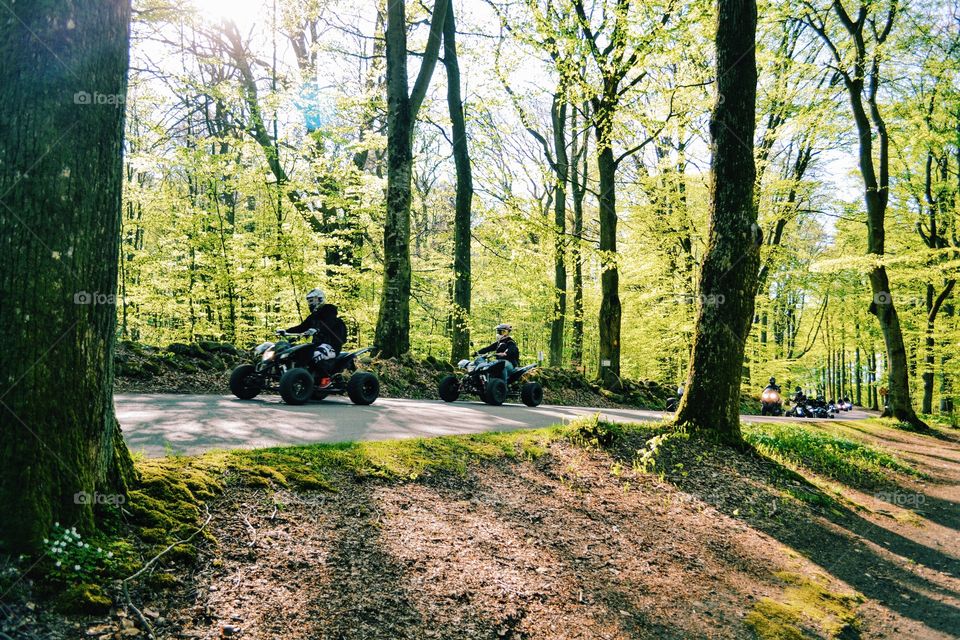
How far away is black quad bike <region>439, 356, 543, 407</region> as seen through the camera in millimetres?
11375

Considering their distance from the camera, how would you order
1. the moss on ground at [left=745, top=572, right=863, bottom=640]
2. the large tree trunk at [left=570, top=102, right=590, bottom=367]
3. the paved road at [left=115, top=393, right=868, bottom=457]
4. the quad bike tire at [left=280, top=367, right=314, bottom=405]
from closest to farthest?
the moss on ground at [left=745, top=572, right=863, bottom=640] < the paved road at [left=115, top=393, right=868, bottom=457] < the quad bike tire at [left=280, top=367, right=314, bottom=405] < the large tree trunk at [left=570, top=102, right=590, bottom=367]

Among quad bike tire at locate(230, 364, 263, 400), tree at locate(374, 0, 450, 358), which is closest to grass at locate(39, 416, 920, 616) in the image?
quad bike tire at locate(230, 364, 263, 400)

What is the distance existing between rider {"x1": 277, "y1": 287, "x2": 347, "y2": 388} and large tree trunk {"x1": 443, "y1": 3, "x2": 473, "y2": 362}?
6686 mm

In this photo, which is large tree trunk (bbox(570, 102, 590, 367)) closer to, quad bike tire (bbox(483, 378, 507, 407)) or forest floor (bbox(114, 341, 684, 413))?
forest floor (bbox(114, 341, 684, 413))

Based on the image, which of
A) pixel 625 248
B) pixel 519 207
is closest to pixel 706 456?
pixel 519 207

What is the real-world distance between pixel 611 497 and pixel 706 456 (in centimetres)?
202

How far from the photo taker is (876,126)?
1588cm

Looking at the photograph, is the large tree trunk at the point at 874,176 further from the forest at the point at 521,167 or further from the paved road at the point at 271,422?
the paved road at the point at 271,422

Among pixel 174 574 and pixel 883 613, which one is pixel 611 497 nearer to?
pixel 883 613

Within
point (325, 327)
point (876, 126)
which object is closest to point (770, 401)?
point (876, 126)

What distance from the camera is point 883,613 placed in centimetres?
445

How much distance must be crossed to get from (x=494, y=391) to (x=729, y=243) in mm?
5686

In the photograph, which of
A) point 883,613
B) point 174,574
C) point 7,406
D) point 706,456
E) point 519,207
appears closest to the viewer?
point 7,406

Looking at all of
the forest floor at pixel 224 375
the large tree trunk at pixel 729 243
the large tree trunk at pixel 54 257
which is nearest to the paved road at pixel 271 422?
the forest floor at pixel 224 375
